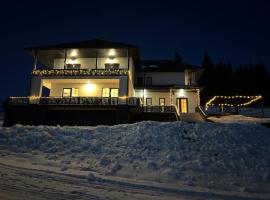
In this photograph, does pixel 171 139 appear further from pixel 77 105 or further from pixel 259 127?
pixel 77 105

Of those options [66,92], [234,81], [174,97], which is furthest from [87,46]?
[234,81]

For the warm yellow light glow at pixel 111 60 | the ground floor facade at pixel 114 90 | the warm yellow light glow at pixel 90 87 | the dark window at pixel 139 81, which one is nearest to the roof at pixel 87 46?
the warm yellow light glow at pixel 111 60

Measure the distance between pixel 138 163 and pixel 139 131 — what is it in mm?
4372

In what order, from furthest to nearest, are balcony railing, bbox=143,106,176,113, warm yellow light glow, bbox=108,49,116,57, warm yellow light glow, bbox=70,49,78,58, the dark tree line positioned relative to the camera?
the dark tree line → warm yellow light glow, bbox=70,49,78,58 → warm yellow light glow, bbox=108,49,116,57 → balcony railing, bbox=143,106,176,113

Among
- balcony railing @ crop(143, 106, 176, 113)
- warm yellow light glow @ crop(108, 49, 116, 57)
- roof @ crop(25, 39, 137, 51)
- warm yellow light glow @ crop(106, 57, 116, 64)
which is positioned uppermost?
roof @ crop(25, 39, 137, 51)

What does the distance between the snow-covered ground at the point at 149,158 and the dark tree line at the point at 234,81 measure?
44.3 metres

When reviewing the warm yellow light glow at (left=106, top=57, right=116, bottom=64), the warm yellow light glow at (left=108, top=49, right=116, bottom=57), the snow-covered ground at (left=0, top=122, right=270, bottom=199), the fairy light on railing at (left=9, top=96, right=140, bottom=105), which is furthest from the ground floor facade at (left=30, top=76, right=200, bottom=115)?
the snow-covered ground at (left=0, top=122, right=270, bottom=199)

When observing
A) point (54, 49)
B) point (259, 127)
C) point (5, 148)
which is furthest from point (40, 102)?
point (259, 127)

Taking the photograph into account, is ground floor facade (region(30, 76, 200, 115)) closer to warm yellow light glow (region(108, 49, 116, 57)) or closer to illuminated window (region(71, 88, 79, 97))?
illuminated window (region(71, 88, 79, 97))

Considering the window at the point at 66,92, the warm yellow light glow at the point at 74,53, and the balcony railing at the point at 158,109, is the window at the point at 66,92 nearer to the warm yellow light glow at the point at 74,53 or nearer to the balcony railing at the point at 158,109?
the warm yellow light glow at the point at 74,53

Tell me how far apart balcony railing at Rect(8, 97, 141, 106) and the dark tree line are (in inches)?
1509

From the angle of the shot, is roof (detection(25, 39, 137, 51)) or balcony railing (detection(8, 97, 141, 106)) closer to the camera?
balcony railing (detection(8, 97, 141, 106))

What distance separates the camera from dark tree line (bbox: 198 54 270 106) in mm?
58656

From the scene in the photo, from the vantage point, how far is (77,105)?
23.7 meters
